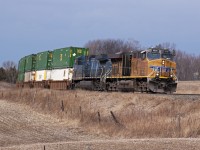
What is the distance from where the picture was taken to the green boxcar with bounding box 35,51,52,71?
154 feet

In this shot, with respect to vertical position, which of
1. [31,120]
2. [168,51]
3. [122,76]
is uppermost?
[168,51]

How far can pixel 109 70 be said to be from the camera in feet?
108

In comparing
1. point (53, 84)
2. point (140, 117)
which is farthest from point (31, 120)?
point (53, 84)

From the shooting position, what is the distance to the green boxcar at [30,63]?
52.3 metres

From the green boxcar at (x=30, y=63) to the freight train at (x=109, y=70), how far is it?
293 centimetres

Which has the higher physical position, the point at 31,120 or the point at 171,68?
the point at 171,68

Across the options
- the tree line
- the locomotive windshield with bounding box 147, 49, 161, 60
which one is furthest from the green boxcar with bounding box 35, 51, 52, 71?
the tree line

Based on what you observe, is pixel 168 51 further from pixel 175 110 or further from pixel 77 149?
pixel 77 149

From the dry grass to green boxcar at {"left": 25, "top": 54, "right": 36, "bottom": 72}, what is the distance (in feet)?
63.0

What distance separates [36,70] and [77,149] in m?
40.7

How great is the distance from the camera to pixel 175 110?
61.4 ft

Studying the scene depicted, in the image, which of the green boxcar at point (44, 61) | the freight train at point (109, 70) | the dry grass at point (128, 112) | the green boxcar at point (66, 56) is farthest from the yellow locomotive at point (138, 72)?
the green boxcar at point (44, 61)

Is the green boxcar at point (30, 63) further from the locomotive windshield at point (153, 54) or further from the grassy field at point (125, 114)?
the locomotive windshield at point (153, 54)

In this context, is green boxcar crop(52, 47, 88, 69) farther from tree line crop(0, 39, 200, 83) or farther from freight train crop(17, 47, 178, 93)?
tree line crop(0, 39, 200, 83)
